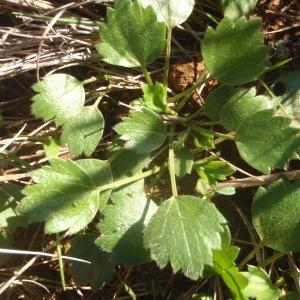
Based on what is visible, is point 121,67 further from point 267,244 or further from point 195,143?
point 267,244

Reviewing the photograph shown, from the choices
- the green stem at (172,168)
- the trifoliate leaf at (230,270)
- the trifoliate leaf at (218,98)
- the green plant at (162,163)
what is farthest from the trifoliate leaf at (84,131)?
the trifoliate leaf at (230,270)

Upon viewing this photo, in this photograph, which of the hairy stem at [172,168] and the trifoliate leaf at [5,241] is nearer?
the hairy stem at [172,168]

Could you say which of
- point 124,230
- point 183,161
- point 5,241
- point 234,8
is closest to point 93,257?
point 124,230

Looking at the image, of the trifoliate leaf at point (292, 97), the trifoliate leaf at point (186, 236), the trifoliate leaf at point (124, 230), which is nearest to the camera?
the trifoliate leaf at point (186, 236)

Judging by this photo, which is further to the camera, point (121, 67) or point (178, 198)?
point (121, 67)

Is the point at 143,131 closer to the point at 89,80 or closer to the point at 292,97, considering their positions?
the point at 89,80

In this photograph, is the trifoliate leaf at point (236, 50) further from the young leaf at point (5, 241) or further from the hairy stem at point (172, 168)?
the young leaf at point (5, 241)

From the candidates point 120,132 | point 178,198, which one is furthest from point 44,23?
point 178,198
